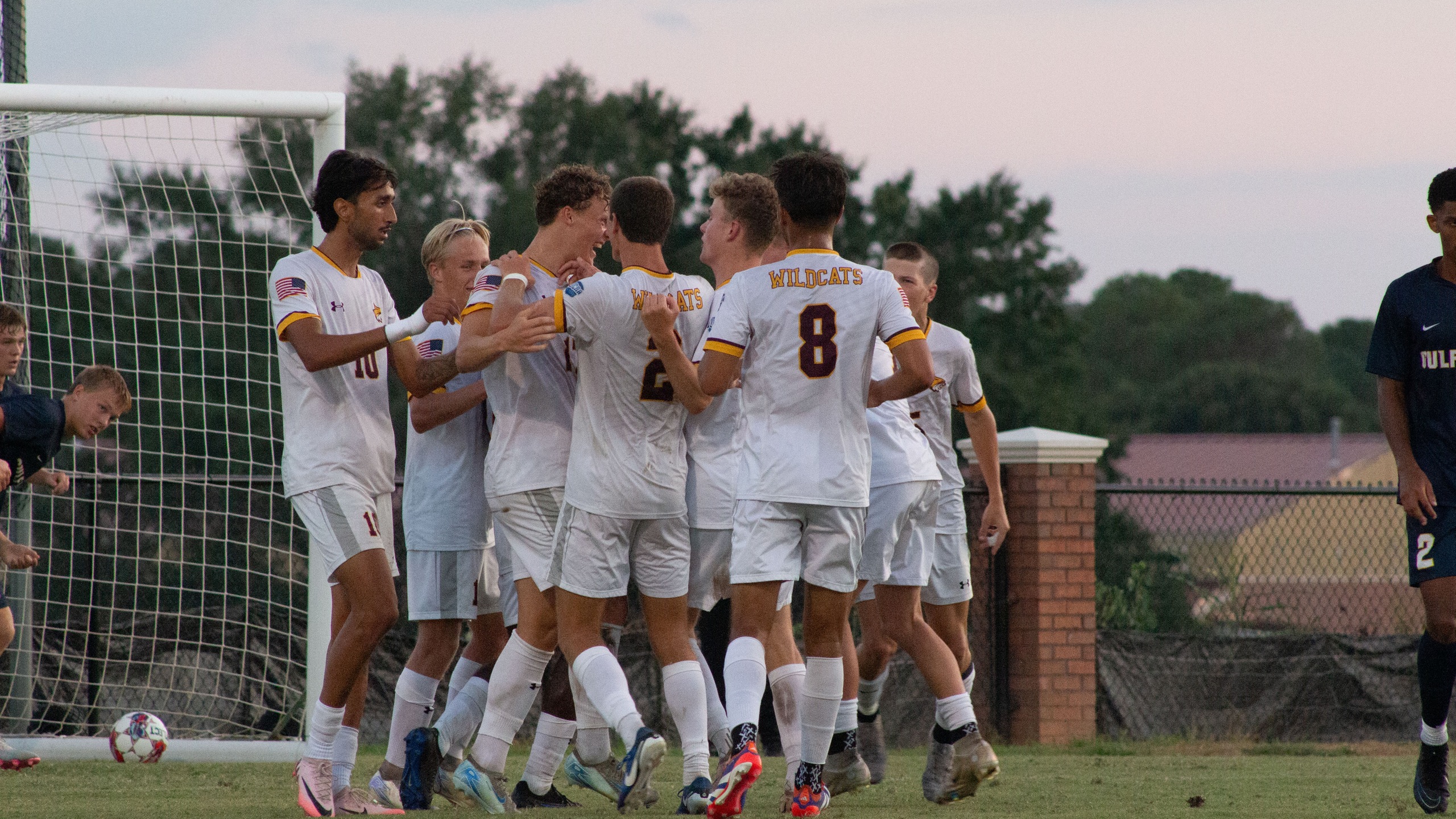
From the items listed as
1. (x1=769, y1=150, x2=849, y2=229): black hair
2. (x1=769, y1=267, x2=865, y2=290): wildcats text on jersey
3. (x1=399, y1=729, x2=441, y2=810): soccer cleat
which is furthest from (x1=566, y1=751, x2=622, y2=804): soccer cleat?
(x1=769, y1=150, x2=849, y2=229): black hair

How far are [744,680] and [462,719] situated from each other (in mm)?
1281

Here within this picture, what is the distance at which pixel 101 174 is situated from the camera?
27.5 feet

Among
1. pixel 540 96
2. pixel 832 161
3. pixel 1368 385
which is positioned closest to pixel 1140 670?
pixel 832 161

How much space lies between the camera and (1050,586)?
9742 millimetres

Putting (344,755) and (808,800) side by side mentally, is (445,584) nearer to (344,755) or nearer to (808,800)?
(344,755)

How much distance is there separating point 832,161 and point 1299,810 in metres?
3.00

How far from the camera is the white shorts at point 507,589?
5484 mm

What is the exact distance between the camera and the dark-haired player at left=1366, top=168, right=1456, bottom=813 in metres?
5.39

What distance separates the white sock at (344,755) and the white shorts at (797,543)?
159cm

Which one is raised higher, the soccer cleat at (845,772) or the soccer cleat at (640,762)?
the soccer cleat at (640,762)

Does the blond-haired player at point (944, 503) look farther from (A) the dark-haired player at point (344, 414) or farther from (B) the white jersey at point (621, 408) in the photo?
(A) the dark-haired player at point (344, 414)

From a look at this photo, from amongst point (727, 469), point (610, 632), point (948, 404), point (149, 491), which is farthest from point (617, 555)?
point (149, 491)

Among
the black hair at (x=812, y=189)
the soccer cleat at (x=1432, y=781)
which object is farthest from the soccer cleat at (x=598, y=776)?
the soccer cleat at (x=1432, y=781)

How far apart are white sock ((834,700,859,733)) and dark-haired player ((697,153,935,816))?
75cm
